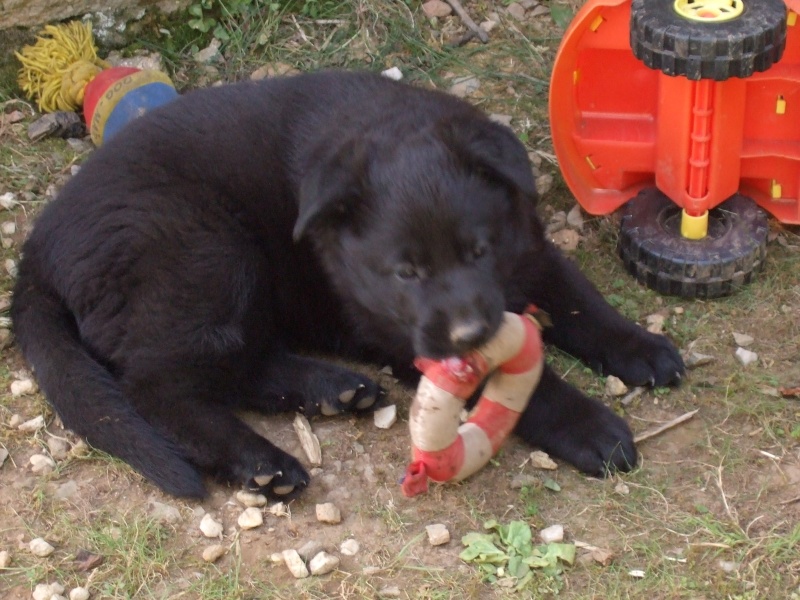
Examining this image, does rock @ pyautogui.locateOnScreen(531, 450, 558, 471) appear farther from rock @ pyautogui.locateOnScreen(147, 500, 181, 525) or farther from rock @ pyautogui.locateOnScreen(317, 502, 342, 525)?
rock @ pyautogui.locateOnScreen(147, 500, 181, 525)

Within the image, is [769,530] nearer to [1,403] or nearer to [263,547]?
[263,547]

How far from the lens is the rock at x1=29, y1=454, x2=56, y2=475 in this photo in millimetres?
3014

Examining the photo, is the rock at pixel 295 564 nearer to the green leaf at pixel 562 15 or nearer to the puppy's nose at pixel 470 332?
the puppy's nose at pixel 470 332

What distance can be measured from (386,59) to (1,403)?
6.80 feet

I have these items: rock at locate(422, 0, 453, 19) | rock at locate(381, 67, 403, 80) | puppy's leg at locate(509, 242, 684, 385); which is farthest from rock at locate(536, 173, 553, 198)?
rock at locate(422, 0, 453, 19)

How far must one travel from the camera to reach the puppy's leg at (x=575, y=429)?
2.84 m

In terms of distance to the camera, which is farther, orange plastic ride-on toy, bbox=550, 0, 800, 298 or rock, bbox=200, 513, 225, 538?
orange plastic ride-on toy, bbox=550, 0, 800, 298

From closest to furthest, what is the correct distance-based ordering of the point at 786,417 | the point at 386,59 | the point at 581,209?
1. the point at 786,417
2. the point at 581,209
3. the point at 386,59

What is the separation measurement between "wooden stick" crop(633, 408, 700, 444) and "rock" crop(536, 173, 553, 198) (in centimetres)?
119

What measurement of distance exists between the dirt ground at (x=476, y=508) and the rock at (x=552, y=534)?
24mm

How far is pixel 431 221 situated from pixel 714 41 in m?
0.97

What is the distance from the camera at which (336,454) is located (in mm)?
3023

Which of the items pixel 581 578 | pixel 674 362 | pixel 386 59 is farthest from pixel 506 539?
pixel 386 59

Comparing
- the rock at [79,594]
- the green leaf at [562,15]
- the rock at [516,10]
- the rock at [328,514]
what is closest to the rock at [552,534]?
the rock at [328,514]
